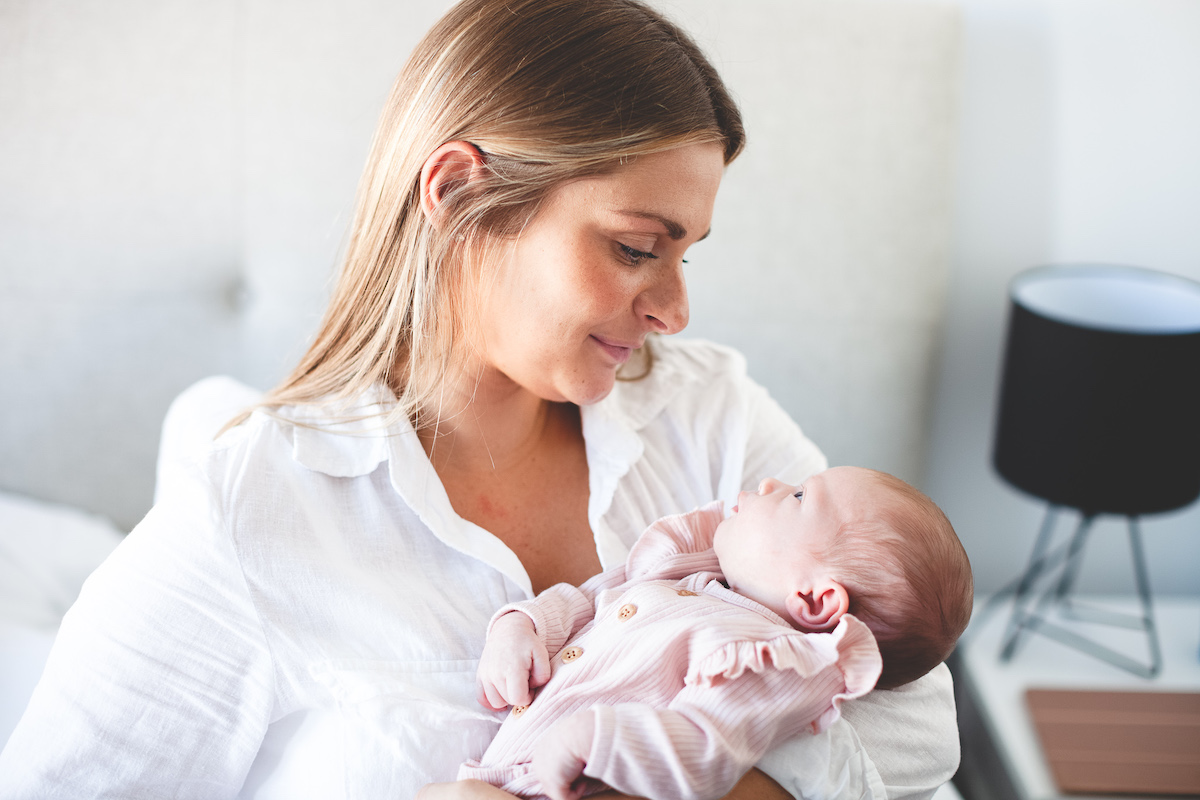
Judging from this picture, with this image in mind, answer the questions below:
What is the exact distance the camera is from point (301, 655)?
0.90m

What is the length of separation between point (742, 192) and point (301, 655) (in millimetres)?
1183

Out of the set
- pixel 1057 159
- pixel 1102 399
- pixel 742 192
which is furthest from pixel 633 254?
pixel 1057 159

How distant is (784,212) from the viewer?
5.57 ft

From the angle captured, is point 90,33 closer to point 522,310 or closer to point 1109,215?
point 522,310

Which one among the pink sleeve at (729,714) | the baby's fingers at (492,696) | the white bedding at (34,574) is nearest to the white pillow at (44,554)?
the white bedding at (34,574)

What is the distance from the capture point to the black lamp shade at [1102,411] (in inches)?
60.0

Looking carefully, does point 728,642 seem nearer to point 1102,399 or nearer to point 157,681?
point 157,681

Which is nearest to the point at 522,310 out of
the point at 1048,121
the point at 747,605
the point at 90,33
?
the point at 747,605

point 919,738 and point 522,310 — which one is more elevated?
point 522,310

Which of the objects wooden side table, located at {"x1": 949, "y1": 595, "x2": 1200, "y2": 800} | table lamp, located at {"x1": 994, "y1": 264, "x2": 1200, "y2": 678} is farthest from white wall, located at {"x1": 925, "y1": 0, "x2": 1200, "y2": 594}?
wooden side table, located at {"x1": 949, "y1": 595, "x2": 1200, "y2": 800}

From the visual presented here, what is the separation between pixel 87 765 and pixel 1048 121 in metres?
1.98

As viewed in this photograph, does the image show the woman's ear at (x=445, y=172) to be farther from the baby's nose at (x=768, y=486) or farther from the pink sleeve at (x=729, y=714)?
the pink sleeve at (x=729, y=714)

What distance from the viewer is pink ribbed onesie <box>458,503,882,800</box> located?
2.34ft

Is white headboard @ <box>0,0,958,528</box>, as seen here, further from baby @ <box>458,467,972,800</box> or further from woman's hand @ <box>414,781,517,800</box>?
woman's hand @ <box>414,781,517,800</box>
